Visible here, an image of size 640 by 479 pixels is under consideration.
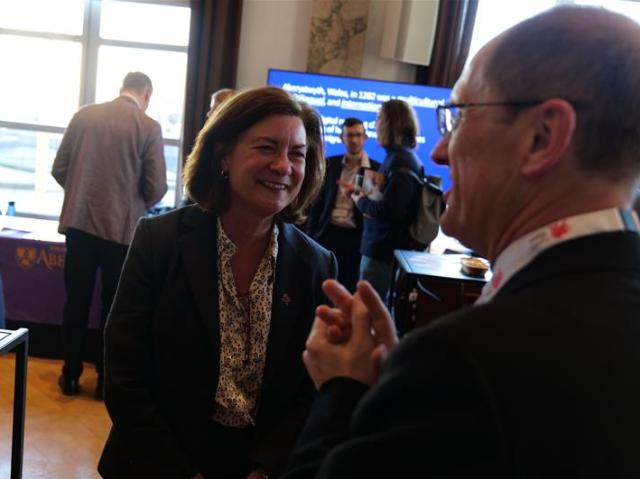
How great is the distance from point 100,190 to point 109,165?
0.46ft

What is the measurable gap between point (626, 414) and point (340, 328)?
39cm

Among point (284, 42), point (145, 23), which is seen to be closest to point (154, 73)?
point (145, 23)

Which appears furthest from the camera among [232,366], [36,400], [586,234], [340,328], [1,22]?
[1,22]

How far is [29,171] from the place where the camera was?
529 centimetres

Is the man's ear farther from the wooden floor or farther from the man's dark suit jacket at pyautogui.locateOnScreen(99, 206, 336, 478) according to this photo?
the wooden floor

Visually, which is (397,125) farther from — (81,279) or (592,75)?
(592,75)

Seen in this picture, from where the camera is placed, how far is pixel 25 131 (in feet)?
17.0

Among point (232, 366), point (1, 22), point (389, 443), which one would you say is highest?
point (1, 22)

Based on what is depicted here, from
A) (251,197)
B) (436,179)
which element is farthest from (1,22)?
(251,197)

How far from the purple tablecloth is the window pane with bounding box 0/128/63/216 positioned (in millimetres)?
1927

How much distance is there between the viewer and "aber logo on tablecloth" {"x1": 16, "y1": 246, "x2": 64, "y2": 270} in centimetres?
346

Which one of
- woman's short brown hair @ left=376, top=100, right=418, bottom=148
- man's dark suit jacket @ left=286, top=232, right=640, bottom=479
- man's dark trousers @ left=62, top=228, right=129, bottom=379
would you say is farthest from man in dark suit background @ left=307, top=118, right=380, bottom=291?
man's dark suit jacket @ left=286, top=232, right=640, bottom=479

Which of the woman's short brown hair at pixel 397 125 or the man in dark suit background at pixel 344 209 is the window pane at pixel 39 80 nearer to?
the man in dark suit background at pixel 344 209

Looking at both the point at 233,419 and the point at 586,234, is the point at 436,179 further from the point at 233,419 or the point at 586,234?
the point at 586,234
